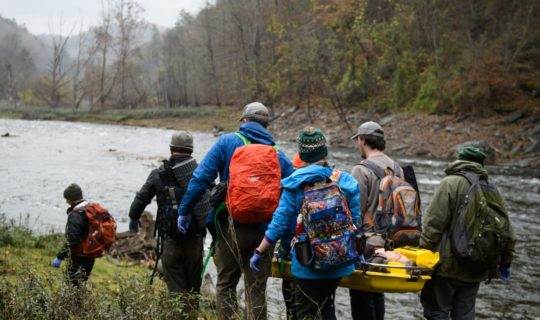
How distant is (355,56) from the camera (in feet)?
137

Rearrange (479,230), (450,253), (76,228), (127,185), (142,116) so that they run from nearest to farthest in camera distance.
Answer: (479,230)
(450,253)
(76,228)
(127,185)
(142,116)

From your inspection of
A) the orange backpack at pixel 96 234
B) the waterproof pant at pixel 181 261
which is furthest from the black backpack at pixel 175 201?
the orange backpack at pixel 96 234

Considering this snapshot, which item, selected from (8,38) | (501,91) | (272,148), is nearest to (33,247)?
(272,148)

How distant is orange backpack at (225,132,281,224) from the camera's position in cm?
420

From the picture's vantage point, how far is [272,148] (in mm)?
4445

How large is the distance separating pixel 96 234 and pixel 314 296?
2.79m

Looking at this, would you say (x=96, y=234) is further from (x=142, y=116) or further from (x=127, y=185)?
(x=142, y=116)

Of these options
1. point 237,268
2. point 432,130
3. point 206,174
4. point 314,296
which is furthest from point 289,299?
point 432,130

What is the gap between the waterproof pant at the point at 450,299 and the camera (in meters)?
4.53

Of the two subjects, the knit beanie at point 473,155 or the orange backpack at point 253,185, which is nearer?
the orange backpack at point 253,185

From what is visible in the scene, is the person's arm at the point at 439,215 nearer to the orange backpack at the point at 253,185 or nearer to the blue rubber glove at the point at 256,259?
the orange backpack at the point at 253,185

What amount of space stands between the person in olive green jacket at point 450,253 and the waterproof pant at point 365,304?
1.38 ft

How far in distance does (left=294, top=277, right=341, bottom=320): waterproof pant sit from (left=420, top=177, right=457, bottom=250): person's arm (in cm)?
101

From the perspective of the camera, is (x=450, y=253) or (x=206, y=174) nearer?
(x=450, y=253)
